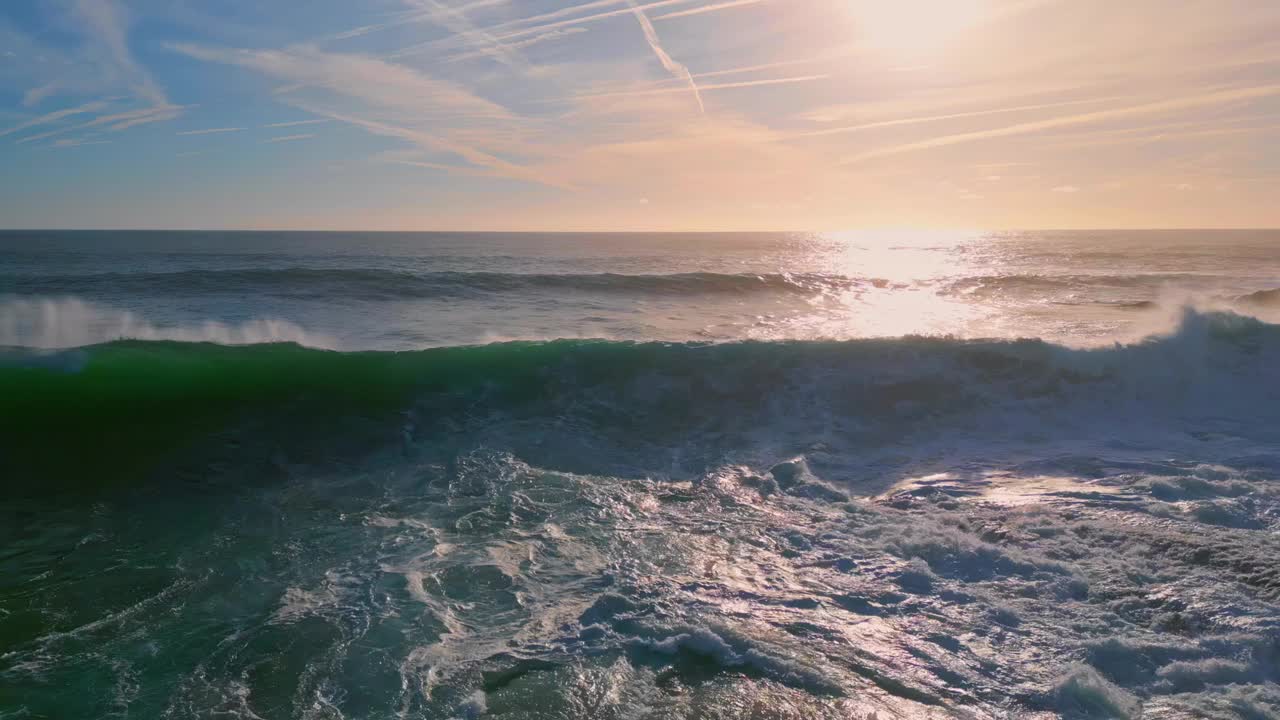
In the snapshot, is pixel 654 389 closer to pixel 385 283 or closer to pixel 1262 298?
pixel 385 283

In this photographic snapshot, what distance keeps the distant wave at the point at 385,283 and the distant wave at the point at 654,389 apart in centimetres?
1109

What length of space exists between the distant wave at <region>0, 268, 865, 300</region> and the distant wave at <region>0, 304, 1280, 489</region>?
11.1 metres

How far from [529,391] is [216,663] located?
6517 mm

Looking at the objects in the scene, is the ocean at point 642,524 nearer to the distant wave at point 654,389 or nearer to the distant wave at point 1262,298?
the distant wave at point 654,389

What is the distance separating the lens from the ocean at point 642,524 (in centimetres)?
402

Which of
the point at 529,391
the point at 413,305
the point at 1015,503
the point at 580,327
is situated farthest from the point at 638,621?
the point at 413,305

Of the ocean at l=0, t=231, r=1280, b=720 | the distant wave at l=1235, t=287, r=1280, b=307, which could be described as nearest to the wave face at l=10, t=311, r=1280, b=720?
the ocean at l=0, t=231, r=1280, b=720

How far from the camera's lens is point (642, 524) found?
6.38m

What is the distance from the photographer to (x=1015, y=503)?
679cm

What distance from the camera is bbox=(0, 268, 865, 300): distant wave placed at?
75.4ft

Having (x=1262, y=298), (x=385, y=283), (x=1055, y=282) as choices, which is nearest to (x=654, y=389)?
(x=385, y=283)

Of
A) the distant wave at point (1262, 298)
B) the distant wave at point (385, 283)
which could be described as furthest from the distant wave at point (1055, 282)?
the distant wave at point (385, 283)

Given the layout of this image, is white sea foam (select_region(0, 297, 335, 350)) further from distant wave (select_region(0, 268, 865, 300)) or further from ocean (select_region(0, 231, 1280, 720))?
distant wave (select_region(0, 268, 865, 300))

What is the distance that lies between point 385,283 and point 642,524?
20775 millimetres
